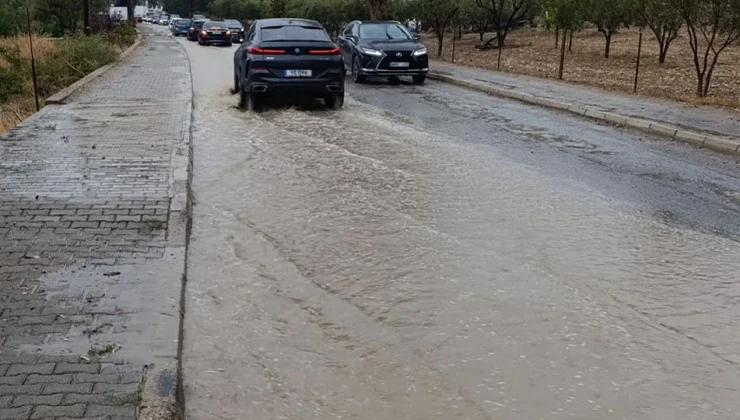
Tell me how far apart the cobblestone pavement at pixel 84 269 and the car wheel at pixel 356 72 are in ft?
32.5

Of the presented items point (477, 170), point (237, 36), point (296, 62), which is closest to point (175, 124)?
point (296, 62)

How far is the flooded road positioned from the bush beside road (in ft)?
26.1

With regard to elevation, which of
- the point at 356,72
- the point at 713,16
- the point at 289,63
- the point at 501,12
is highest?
the point at 501,12

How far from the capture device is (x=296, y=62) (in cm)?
1374

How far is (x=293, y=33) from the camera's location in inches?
567

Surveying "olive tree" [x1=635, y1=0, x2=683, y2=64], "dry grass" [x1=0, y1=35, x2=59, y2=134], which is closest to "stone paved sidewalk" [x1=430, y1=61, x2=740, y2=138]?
"olive tree" [x1=635, y1=0, x2=683, y2=64]

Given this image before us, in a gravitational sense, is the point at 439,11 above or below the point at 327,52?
above

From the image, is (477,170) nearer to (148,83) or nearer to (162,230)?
(162,230)

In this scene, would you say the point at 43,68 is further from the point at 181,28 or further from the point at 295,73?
the point at 181,28

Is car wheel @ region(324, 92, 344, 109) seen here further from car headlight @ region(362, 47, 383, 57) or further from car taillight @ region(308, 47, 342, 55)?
car headlight @ region(362, 47, 383, 57)

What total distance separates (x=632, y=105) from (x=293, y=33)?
6767 mm

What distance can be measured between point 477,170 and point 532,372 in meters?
5.00

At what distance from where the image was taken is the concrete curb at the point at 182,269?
11.2 ft

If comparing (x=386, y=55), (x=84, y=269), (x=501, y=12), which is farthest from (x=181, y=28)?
(x=84, y=269)
